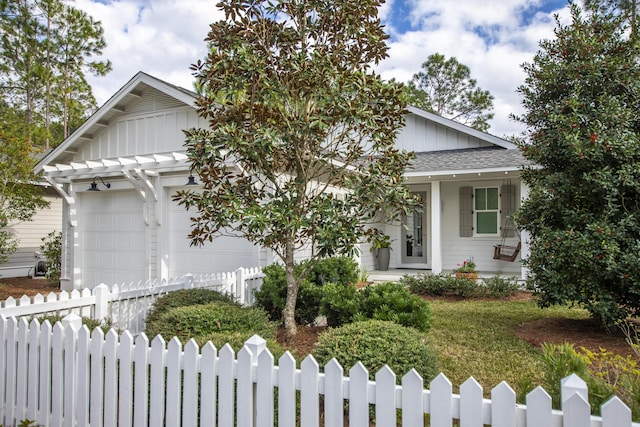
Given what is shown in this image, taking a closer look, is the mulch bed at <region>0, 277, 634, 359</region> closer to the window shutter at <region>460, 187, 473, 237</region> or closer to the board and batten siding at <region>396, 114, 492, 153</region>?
the window shutter at <region>460, 187, 473, 237</region>

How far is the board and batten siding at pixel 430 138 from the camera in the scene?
1344 centimetres

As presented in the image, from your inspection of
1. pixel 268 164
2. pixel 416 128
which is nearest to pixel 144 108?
pixel 268 164

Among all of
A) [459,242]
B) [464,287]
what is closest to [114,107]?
[464,287]

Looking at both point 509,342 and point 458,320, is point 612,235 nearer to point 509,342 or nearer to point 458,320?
point 509,342

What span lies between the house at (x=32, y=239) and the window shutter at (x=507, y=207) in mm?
13797

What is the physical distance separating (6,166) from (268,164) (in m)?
9.28

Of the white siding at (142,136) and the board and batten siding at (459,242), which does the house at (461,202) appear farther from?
the white siding at (142,136)

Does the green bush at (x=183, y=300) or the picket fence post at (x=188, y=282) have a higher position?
the picket fence post at (x=188, y=282)

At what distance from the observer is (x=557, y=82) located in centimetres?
575

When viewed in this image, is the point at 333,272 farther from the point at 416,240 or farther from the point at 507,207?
the point at 416,240

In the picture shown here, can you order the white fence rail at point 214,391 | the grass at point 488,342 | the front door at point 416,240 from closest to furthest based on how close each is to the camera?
the white fence rail at point 214,391 < the grass at point 488,342 < the front door at point 416,240

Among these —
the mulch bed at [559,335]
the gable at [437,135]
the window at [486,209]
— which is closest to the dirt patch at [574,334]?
the mulch bed at [559,335]

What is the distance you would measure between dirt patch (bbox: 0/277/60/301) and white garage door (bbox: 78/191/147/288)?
1322 millimetres

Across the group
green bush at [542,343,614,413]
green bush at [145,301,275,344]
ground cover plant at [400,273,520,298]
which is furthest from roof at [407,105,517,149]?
Result: green bush at [542,343,614,413]
